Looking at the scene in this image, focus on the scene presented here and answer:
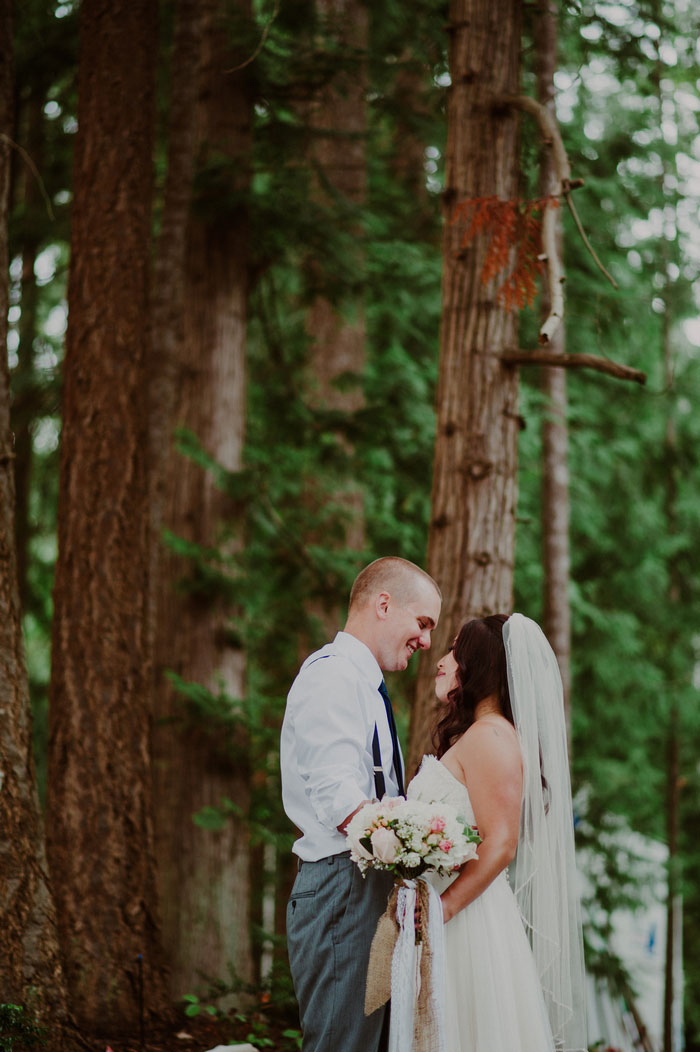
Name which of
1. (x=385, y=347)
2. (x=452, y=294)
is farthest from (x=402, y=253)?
(x=452, y=294)

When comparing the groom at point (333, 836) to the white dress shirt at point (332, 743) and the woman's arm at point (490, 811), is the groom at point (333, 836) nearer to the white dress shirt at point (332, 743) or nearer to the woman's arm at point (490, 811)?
the white dress shirt at point (332, 743)

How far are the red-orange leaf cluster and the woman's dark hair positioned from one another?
2.22 metres

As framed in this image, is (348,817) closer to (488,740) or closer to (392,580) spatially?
(488,740)

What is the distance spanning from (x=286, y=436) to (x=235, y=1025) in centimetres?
599

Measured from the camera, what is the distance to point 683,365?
57.9 ft

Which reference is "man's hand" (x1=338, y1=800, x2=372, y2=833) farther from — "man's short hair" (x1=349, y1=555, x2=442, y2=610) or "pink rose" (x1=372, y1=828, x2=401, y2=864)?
"man's short hair" (x1=349, y1=555, x2=442, y2=610)

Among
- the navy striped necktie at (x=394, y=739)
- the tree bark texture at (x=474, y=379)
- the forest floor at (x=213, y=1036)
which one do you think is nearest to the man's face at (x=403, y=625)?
the navy striped necktie at (x=394, y=739)

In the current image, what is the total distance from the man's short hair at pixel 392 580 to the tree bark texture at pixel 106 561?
7.69 ft

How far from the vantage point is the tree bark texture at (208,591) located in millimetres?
9492

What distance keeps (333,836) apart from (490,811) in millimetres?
640

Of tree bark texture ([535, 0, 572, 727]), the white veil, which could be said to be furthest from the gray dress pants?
tree bark texture ([535, 0, 572, 727])

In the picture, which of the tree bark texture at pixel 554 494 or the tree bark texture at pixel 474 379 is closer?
the tree bark texture at pixel 474 379

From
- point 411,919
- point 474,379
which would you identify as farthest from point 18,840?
point 474,379

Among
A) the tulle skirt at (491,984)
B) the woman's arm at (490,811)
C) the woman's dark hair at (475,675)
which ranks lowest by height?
the tulle skirt at (491,984)
